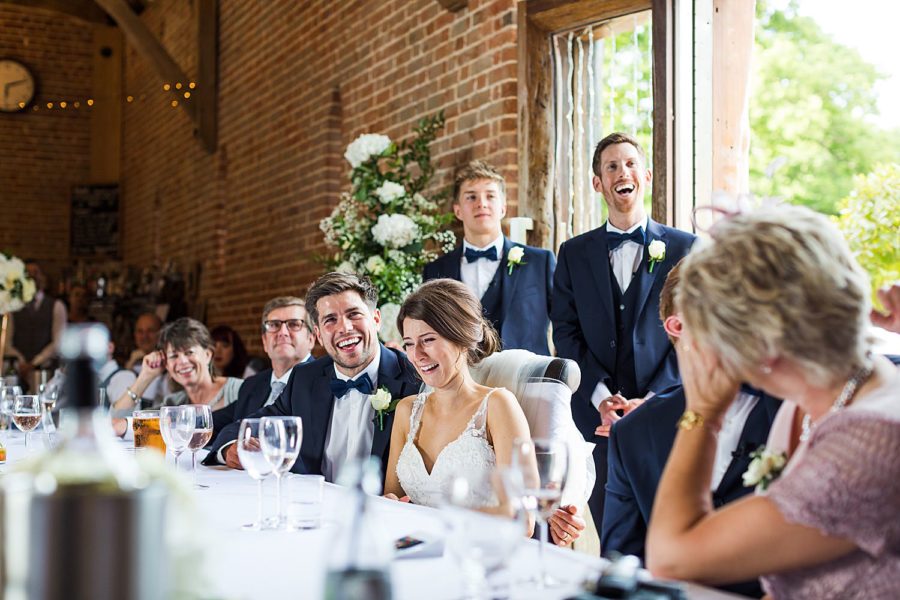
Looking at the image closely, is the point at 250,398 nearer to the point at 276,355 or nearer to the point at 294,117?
the point at 276,355

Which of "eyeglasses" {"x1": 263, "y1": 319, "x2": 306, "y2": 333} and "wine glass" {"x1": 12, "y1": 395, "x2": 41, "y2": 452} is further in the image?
"eyeglasses" {"x1": 263, "y1": 319, "x2": 306, "y2": 333}

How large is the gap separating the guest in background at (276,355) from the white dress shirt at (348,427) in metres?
0.55

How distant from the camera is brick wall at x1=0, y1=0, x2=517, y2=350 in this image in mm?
4590

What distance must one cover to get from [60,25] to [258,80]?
4886mm

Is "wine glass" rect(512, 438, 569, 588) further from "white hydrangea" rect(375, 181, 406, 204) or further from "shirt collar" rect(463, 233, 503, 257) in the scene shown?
"white hydrangea" rect(375, 181, 406, 204)

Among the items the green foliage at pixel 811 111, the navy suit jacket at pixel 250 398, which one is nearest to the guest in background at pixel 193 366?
the navy suit jacket at pixel 250 398

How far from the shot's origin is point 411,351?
2.58 meters

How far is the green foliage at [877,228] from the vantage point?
1731 millimetres

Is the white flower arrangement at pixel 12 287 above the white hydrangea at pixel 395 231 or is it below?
below

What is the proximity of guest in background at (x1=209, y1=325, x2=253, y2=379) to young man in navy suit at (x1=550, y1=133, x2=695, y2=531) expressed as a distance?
8.63ft

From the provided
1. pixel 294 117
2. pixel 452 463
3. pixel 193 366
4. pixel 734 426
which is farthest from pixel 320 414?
pixel 294 117

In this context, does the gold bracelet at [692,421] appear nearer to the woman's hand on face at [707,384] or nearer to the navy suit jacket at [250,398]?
the woman's hand on face at [707,384]

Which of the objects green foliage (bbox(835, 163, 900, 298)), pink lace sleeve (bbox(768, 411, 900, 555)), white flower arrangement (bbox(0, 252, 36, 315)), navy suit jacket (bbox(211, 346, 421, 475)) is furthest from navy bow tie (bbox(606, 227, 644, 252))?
white flower arrangement (bbox(0, 252, 36, 315))

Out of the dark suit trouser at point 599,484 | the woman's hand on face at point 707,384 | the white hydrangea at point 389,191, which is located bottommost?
the dark suit trouser at point 599,484
